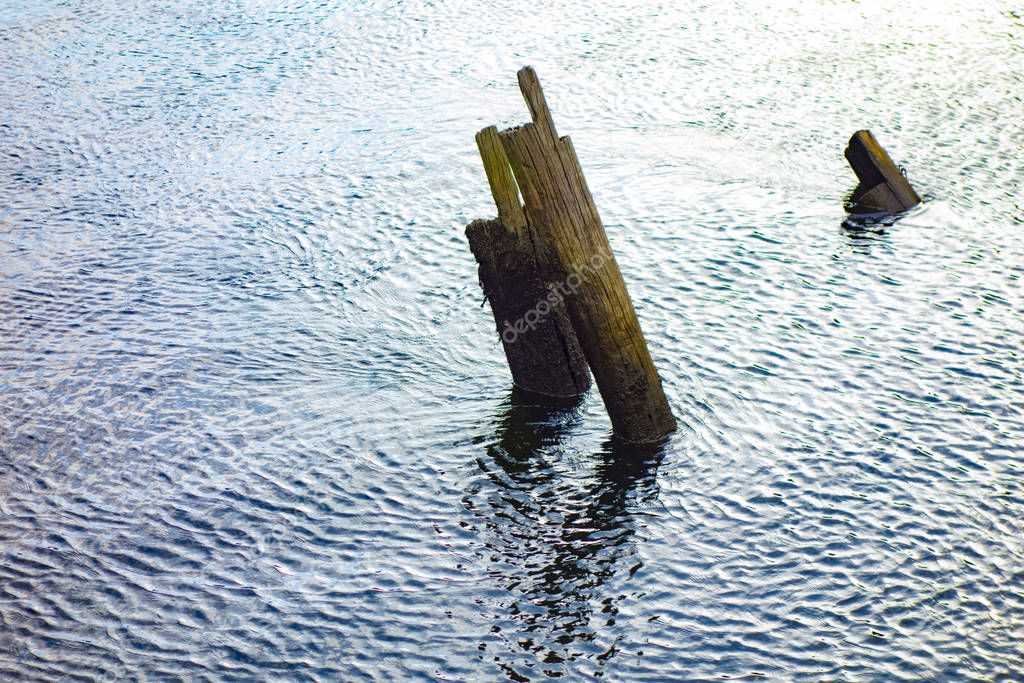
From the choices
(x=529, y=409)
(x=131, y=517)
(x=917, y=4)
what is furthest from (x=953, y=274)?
(x=917, y=4)

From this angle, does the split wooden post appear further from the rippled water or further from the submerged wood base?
the rippled water

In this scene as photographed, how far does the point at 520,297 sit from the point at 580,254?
3.61 feet

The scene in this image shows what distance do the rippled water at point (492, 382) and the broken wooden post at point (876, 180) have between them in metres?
0.33

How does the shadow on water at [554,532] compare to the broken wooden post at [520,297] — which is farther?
the broken wooden post at [520,297]

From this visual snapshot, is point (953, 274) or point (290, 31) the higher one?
point (290, 31)

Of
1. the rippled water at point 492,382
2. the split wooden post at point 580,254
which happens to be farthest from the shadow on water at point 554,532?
the split wooden post at point 580,254

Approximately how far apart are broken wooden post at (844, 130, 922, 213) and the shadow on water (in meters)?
5.24

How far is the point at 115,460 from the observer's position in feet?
28.1

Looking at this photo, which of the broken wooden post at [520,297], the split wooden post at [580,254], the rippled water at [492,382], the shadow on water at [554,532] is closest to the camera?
the shadow on water at [554,532]

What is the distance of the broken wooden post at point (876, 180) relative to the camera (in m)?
12.0

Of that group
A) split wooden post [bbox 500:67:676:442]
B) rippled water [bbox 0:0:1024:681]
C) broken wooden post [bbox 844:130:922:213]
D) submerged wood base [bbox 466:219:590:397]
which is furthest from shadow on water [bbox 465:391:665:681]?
broken wooden post [bbox 844:130:922:213]

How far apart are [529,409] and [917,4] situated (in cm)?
1334

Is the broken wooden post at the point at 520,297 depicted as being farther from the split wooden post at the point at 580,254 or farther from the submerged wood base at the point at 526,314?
the split wooden post at the point at 580,254

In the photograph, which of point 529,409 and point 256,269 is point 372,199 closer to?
point 256,269
